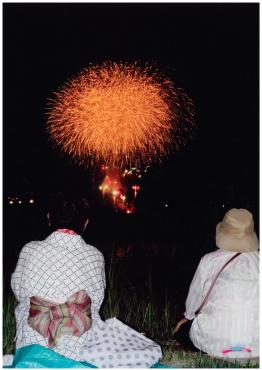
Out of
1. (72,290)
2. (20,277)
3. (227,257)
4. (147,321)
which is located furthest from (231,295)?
(147,321)

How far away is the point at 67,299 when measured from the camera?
3090mm

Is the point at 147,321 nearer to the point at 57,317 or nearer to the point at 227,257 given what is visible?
the point at 227,257

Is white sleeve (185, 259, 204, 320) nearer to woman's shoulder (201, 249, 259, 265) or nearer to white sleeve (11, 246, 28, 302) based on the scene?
woman's shoulder (201, 249, 259, 265)

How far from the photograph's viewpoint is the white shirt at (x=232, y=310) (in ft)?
10.4

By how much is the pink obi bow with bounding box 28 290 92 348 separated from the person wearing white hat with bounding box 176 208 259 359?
795 mm

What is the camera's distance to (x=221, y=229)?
3373 mm

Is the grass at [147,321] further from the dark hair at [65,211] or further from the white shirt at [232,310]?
the dark hair at [65,211]

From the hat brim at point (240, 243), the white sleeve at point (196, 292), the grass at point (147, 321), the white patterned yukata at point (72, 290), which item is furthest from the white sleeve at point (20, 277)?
the hat brim at point (240, 243)

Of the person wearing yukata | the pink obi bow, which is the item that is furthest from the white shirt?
the pink obi bow

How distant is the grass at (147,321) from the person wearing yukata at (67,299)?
316 mm

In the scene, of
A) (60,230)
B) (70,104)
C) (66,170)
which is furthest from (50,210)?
(66,170)

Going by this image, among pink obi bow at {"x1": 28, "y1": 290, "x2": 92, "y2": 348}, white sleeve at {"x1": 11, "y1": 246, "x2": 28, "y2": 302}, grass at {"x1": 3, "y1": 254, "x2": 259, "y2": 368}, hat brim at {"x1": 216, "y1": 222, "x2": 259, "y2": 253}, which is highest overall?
hat brim at {"x1": 216, "y1": 222, "x2": 259, "y2": 253}

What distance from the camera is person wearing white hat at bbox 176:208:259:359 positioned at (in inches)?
125

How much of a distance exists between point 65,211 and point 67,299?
534 millimetres
